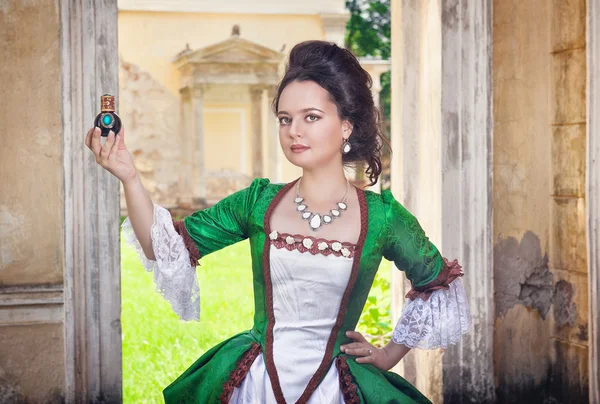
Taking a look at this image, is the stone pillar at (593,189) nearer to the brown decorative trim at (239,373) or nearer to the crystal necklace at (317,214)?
the crystal necklace at (317,214)

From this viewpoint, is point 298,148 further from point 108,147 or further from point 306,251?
point 108,147

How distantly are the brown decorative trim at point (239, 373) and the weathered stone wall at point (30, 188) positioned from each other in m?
1.42

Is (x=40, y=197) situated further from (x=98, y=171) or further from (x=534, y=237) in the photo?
(x=534, y=237)

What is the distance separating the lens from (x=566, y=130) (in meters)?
3.66

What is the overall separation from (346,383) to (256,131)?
1409 cm

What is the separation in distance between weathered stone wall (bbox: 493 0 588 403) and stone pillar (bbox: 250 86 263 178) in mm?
12214

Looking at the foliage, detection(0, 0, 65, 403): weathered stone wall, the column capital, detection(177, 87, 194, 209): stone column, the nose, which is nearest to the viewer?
the nose

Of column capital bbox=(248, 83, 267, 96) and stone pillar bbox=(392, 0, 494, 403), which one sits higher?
column capital bbox=(248, 83, 267, 96)

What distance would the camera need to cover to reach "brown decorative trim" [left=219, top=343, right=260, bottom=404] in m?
2.10

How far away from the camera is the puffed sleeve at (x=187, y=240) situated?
2133 mm

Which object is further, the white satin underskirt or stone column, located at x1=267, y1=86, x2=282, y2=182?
stone column, located at x1=267, y1=86, x2=282, y2=182

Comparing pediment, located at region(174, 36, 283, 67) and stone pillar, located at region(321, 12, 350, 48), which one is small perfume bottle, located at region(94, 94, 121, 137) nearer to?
pediment, located at region(174, 36, 283, 67)

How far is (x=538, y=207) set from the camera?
3.76 m

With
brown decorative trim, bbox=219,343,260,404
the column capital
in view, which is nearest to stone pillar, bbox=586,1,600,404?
brown decorative trim, bbox=219,343,260,404
